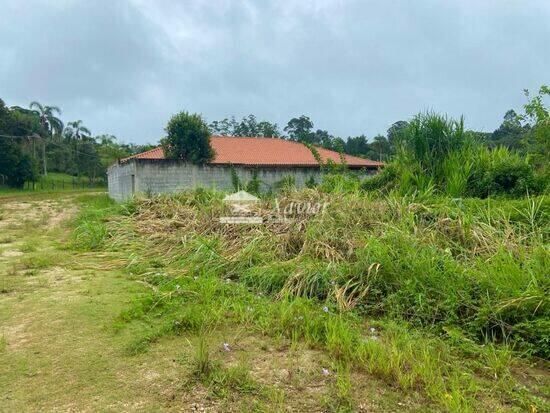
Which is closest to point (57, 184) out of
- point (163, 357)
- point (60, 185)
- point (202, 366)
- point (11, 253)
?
point (60, 185)

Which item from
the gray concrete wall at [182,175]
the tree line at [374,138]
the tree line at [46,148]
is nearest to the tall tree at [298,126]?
the tree line at [374,138]

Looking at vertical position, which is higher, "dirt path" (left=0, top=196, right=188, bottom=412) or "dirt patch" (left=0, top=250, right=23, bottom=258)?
"dirt path" (left=0, top=196, right=188, bottom=412)

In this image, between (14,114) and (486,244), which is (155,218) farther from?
(14,114)

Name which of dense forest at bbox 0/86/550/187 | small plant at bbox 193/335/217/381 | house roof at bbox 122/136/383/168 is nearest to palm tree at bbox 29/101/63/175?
dense forest at bbox 0/86/550/187

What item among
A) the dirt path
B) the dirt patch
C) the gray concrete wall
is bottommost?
the dirt patch

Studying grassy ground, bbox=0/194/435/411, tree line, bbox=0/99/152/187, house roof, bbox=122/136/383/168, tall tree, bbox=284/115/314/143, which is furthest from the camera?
tall tree, bbox=284/115/314/143

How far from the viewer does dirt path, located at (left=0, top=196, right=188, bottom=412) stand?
176 cm

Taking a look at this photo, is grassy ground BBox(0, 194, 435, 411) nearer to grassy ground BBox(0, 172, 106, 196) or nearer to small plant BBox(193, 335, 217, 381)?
small plant BBox(193, 335, 217, 381)

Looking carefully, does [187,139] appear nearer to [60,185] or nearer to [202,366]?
[202,366]

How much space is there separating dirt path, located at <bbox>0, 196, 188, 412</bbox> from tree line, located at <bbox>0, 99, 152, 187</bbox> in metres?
26.1

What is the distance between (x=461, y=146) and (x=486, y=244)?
2849 mm

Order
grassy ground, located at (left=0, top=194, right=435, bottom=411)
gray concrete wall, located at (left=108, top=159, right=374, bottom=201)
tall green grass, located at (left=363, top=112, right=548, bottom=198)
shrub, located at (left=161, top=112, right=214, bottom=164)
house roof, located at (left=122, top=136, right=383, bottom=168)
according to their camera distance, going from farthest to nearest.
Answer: house roof, located at (left=122, top=136, right=383, bottom=168), shrub, located at (left=161, top=112, right=214, bottom=164), gray concrete wall, located at (left=108, top=159, right=374, bottom=201), tall green grass, located at (left=363, top=112, right=548, bottom=198), grassy ground, located at (left=0, top=194, right=435, bottom=411)

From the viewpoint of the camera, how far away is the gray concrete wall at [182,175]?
43.3 ft

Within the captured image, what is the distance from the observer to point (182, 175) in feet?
45.7
